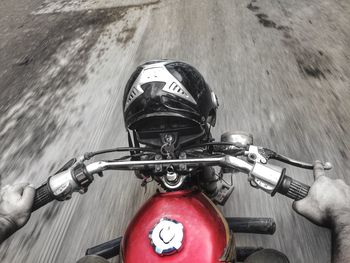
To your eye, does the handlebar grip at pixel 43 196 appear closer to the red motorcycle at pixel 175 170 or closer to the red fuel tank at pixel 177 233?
the red motorcycle at pixel 175 170

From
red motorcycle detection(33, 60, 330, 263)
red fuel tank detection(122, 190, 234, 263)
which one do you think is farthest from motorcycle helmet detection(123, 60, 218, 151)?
red fuel tank detection(122, 190, 234, 263)

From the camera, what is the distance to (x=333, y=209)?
61.5 inches

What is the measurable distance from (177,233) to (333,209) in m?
0.69

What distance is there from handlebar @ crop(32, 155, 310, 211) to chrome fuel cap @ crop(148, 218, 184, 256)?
1.03 ft

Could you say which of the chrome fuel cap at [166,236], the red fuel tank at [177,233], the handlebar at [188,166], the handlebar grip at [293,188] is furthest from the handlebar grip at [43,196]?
the handlebar grip at [293,188]

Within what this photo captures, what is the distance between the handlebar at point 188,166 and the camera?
1.66m

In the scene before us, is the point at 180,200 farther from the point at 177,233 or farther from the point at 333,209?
the point at 333,209

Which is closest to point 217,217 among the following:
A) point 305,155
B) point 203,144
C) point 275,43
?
point 203,144

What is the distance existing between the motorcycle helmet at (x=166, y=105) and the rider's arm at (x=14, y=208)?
66 centimetres

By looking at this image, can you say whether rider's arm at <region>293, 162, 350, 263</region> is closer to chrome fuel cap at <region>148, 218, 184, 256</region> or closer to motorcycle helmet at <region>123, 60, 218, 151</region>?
chrome fuel cap at <region>148, 218, 184, 256</region>

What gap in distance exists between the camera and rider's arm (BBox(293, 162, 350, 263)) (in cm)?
149

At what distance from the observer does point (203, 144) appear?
204 centimetres

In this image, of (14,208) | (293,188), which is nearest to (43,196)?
(14,208)

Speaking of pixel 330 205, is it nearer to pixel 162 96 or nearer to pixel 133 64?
pixel 162 96
